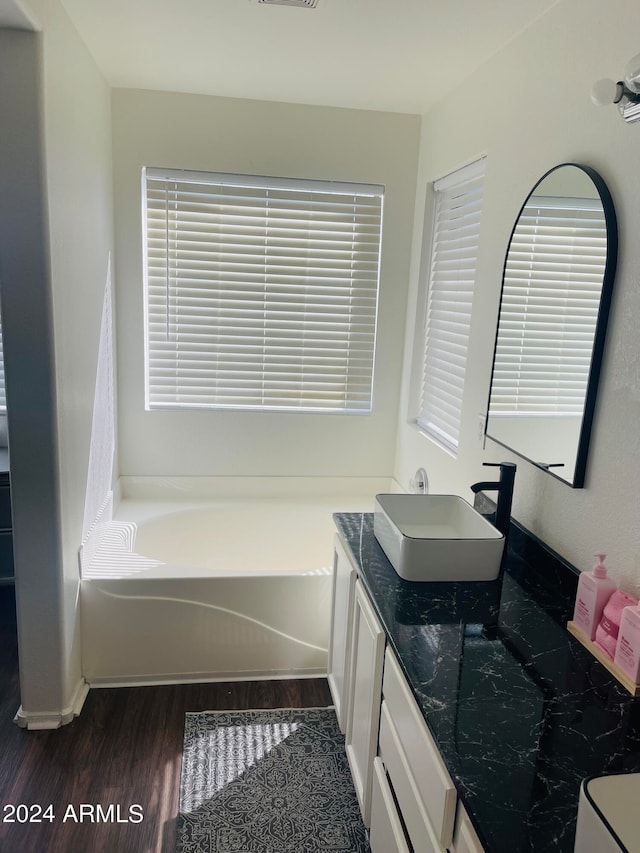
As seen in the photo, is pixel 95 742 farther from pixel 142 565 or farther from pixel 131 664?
pixel 142 565

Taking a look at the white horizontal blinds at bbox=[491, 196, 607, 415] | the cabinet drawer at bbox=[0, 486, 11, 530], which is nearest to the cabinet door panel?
the white horizontal blinds at bbox=[491, 196, 607, 415]

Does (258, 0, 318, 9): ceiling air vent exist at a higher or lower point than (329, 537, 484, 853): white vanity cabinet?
higher

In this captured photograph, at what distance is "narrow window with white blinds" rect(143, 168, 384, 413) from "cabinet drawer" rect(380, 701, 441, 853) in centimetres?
210

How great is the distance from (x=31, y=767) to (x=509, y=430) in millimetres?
1999

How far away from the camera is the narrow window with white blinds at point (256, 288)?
3244 millimetres

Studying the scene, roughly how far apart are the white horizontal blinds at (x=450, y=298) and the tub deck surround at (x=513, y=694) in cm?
107

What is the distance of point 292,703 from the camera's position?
101 inches

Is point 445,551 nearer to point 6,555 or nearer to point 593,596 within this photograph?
point 593,596

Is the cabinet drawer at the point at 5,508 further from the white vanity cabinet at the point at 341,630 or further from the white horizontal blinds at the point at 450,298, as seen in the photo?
the white horizontal blinds at the point at 450,298

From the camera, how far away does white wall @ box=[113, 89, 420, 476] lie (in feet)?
10.2

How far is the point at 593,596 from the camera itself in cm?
153

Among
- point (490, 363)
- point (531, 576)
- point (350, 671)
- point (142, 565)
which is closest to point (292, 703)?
point (350, 671)

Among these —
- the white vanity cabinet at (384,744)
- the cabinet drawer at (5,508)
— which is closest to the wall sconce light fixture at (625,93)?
the white vanity cabinet at (384,744)

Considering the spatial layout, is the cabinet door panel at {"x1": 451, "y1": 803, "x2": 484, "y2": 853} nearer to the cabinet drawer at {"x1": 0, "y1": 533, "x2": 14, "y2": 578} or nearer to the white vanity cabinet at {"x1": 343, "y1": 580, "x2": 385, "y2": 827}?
the white vanity cabinet at {"x1": 343, "y1": 580, "x2": 385, "y2": 827}
